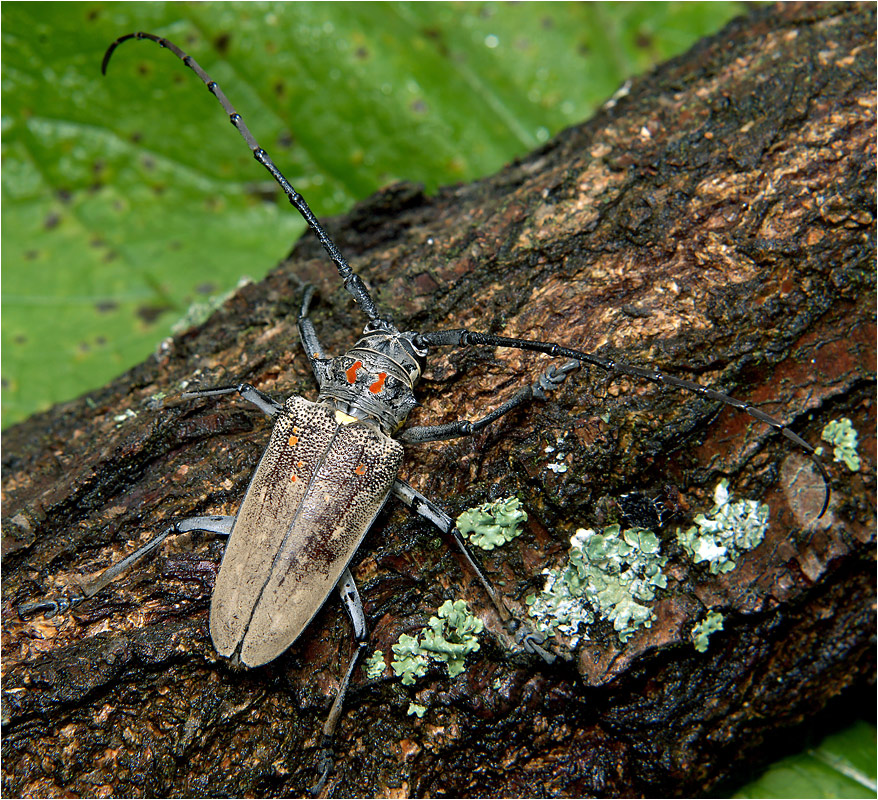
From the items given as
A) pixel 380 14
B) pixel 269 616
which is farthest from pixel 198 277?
pixel 269 616

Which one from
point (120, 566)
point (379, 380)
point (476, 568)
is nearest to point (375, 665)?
point (476, 568)

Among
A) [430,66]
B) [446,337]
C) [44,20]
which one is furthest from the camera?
[430,66]

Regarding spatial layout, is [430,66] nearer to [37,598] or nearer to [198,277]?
[198,277]

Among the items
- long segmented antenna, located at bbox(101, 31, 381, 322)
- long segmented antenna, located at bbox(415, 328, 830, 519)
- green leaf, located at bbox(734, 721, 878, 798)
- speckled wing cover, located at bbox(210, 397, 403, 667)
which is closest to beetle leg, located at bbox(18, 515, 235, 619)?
speckled wing cover, located at bbox(210, 397, 403, 667)

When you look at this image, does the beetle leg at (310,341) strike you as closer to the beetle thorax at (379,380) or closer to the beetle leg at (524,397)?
the beetle thorax at (379,380)

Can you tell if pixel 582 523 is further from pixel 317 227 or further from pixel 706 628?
pixel 317 227

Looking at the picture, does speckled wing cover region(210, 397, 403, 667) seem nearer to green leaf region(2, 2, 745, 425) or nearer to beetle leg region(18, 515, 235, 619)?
beetle leg region(18, 515, 235, 619)
